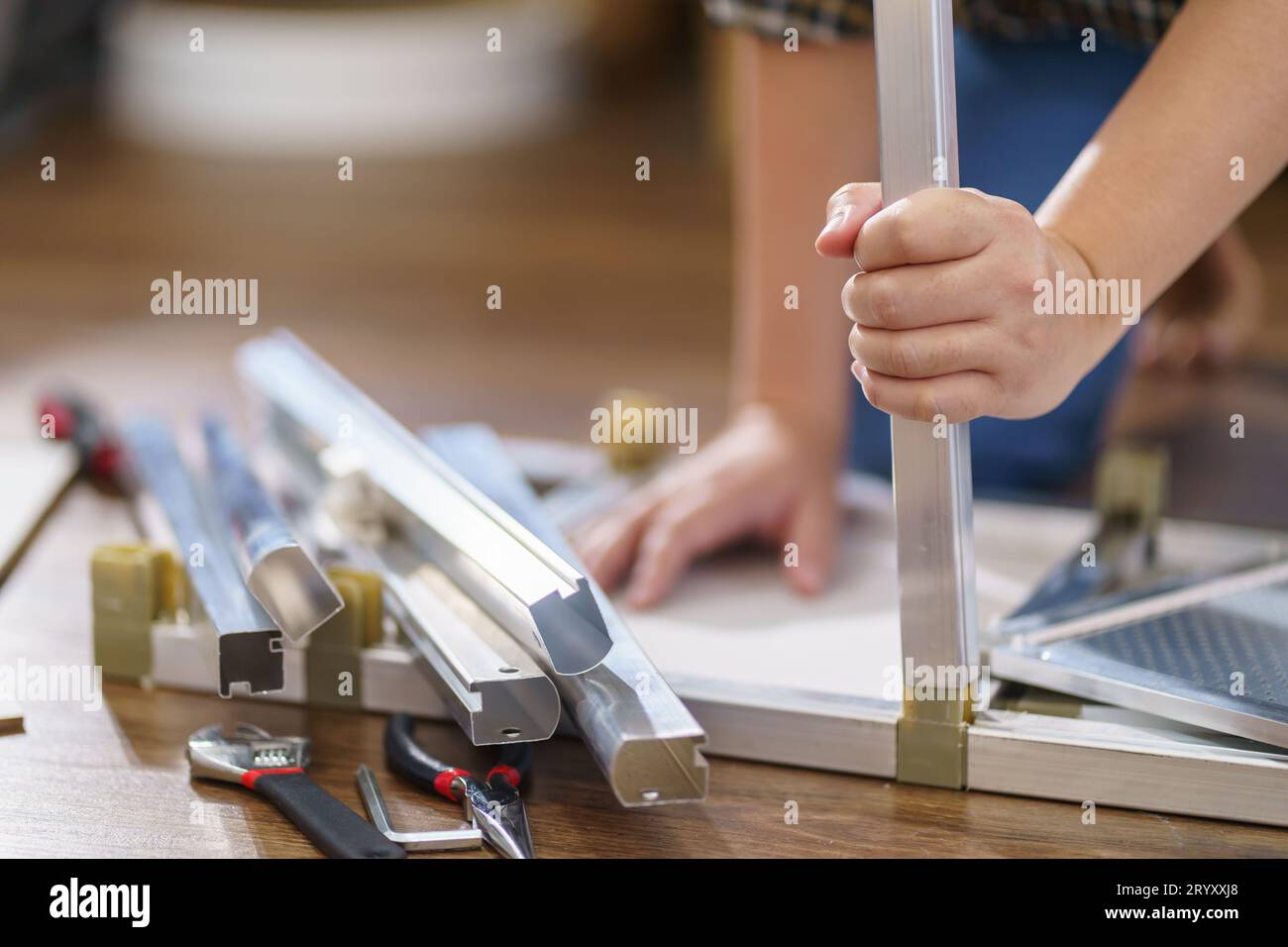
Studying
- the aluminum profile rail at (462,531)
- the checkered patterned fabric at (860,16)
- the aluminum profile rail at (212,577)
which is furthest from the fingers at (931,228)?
the checkered patterned fabric at (860,16)

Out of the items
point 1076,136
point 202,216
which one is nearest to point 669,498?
point 1076,136

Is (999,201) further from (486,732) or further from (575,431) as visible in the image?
(575,431)

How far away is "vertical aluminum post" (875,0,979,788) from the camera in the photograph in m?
0.46

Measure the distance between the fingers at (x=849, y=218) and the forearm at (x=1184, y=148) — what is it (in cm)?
9

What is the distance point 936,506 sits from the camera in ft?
1.66

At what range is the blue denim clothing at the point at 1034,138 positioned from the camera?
105cm

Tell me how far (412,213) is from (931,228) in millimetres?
1948

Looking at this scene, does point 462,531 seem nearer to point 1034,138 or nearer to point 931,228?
point 931,228

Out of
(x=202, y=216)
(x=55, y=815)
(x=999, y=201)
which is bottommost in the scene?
(x=55, y=815)

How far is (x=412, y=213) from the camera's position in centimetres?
232

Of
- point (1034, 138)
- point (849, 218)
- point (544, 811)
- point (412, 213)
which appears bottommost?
point (544, 811)

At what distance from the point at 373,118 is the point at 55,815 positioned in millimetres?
3011

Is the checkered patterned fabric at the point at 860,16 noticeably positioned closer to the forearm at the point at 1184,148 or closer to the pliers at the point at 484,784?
the forearm at the point at 1184,148

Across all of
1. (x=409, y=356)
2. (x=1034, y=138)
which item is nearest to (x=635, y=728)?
(x=1034, y=138)
